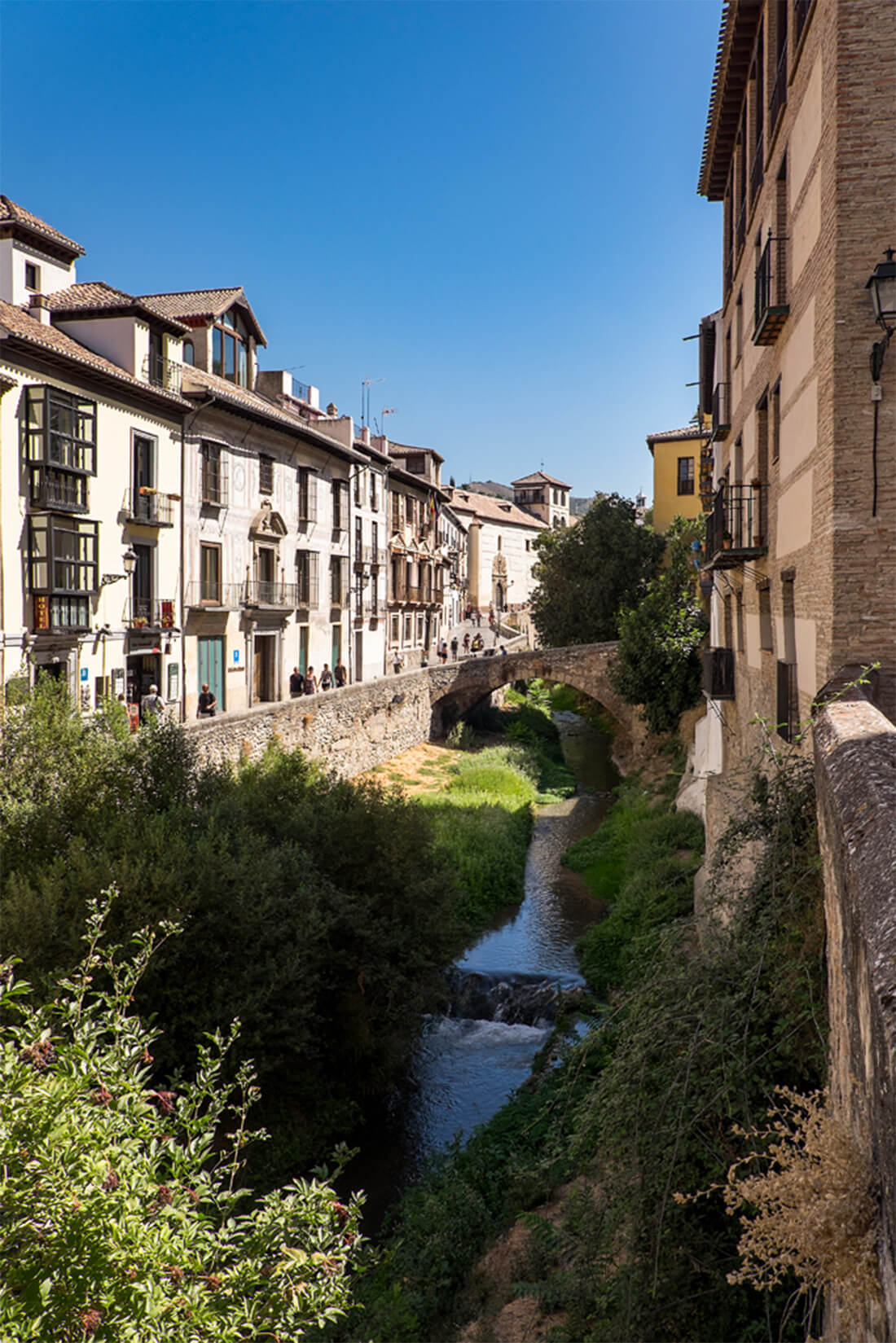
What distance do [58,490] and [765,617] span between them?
1481 centimetres

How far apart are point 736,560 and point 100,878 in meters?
8.85

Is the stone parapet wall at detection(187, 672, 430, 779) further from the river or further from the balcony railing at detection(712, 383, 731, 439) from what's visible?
the balcony railing at detection(712, 383, 731, 439)

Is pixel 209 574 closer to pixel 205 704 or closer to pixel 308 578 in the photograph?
pixel 205 704

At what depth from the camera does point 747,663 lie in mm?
13352

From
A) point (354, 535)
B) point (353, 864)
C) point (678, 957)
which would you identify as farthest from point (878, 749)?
point (354, 535)

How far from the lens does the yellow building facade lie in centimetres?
4438

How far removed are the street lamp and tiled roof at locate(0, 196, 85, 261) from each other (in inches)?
765

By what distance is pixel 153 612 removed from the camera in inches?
923

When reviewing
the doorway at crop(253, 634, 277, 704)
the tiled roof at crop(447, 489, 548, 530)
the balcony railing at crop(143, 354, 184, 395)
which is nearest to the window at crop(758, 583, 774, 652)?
the balcony railing at crop(143, 354, 184, 395)

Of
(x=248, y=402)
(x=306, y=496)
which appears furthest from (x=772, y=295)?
(x=306, y=496)

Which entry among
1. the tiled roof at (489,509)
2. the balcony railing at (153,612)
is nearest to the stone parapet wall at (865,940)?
the balcony railing at (153,612)

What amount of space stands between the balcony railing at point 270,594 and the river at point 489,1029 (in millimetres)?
11168

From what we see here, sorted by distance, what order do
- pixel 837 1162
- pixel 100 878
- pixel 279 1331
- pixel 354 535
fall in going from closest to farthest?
pixel 837 1162, pixel 279 1331, pixel 100 878, pixel 354 535

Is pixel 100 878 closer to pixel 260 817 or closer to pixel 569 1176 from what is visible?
pixel 260 817
